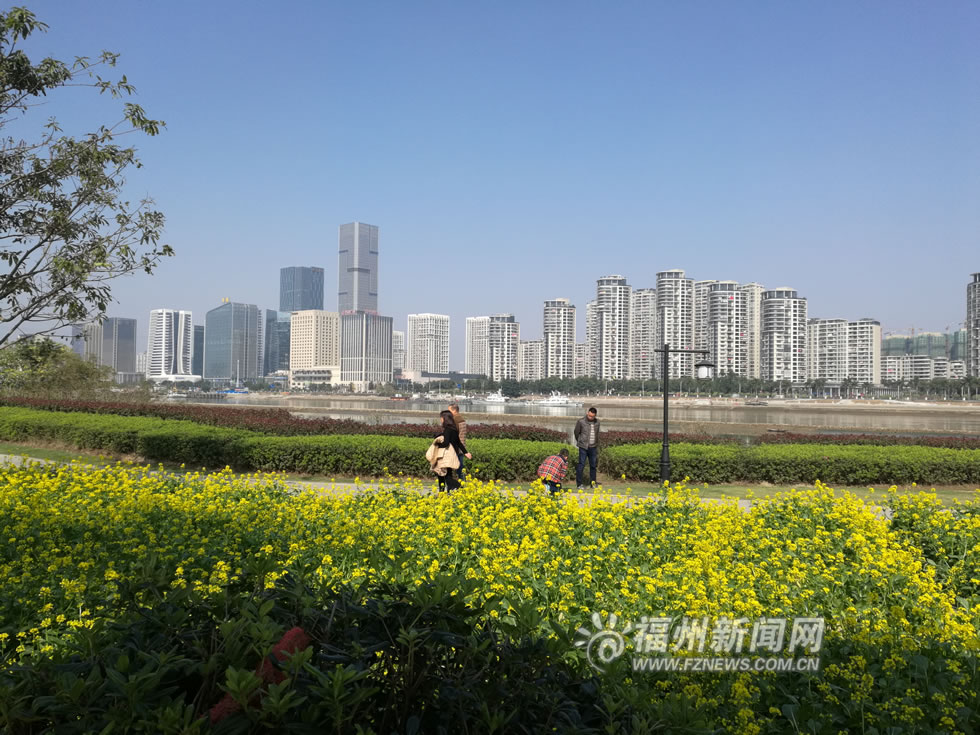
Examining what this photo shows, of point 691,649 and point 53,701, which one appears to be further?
point 691,649

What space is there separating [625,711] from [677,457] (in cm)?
1210

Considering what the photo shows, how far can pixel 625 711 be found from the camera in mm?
2359

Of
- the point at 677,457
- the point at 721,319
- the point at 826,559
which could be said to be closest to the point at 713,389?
the point at 721,319

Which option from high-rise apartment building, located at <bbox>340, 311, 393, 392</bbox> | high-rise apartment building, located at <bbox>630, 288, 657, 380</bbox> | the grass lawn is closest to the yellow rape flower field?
the grass lawn

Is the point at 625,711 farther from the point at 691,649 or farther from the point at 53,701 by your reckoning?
the point at 53,701

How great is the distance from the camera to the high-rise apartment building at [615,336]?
165m

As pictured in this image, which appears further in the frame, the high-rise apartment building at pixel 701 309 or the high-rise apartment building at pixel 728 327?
the high-rise apartment building at pixel 701 309

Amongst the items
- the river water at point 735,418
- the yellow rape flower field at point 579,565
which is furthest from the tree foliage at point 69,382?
the yellow rape flower field at point 579,565

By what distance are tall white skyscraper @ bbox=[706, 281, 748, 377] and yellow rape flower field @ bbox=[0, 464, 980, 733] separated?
5597 inches

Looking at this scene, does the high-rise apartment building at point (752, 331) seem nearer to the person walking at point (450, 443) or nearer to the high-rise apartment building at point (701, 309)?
the high-rise apartment building at point (701, 309)

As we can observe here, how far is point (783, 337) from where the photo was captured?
471 ft

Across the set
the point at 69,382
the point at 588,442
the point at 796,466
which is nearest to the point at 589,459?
the point at 588,442

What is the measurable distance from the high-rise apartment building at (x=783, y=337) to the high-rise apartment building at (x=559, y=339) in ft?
173

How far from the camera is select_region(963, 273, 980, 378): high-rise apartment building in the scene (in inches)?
4889
